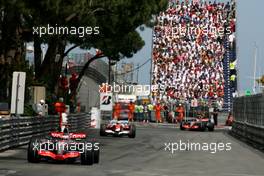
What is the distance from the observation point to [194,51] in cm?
6406

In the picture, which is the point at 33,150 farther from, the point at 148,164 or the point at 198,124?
the point at 198,124

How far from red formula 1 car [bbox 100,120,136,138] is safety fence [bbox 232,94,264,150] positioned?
5.44 meters

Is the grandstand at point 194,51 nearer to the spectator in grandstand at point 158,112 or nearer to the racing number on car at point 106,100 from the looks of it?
the spectator in grandstand at point 158,112

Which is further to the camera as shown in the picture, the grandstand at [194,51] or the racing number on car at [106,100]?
the grandstand at [194,51]

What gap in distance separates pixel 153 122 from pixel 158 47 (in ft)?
34.4

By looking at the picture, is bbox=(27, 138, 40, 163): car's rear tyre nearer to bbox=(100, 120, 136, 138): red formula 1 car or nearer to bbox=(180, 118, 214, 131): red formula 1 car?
bbox=(100, 120, 136, 138): red formula 1 car

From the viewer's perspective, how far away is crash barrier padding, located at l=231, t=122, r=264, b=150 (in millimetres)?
26152

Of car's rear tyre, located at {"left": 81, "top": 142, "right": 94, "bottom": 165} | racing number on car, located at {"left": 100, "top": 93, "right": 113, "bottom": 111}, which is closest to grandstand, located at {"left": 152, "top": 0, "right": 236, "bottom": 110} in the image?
racing number on car, located at {"left": 100, "top": 93, "right": 113, "bottom": 111}

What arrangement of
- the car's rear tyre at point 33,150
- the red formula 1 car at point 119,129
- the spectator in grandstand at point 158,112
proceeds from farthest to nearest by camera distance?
the spectator in grandstand at point 158,112 → the red formula 1 car at point 119,129 → the car's rear tyre at point 33,150

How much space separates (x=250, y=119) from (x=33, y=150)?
16975 mm

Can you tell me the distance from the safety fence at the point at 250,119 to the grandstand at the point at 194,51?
76.9ft

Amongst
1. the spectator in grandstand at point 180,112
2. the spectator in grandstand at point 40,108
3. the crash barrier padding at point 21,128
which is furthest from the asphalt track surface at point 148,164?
the spectator in grandstand at point 180,112

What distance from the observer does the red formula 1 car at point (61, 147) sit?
51.4 feet

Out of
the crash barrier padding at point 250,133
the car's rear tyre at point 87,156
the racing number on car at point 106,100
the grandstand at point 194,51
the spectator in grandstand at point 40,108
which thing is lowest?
the car's rear tyre at point 87,156
